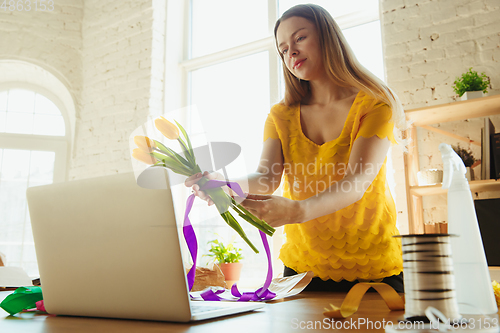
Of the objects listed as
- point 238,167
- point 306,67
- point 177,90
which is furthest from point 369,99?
point 177,90

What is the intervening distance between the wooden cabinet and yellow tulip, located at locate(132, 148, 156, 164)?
1765mm

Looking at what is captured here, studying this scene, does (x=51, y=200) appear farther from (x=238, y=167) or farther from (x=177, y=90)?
(x=177, y=90)

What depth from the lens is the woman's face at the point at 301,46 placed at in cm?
126

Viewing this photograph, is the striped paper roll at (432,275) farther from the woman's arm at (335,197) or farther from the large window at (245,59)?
the large window at (245,59)

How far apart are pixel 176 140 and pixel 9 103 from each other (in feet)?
12.9

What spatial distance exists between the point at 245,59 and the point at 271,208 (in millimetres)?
2900

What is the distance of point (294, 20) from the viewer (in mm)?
1270

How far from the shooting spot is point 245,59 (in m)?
3.45

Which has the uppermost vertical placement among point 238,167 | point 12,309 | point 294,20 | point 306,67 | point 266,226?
point 294,20

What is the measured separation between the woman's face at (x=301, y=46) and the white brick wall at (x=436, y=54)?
4.46 feet

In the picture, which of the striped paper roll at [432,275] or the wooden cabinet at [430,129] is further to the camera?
the wooden cabinet at [430,129]

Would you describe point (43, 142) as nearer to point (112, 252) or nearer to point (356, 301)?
point (112, 252)

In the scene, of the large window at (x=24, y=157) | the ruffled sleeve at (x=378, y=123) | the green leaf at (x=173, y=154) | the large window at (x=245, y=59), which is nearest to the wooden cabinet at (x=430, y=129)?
the large window at (x=245, y=59)

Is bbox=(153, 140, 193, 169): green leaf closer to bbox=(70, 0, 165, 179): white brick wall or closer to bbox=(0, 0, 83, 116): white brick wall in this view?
bbox=(70, 0, 165, 179): white brick wall
